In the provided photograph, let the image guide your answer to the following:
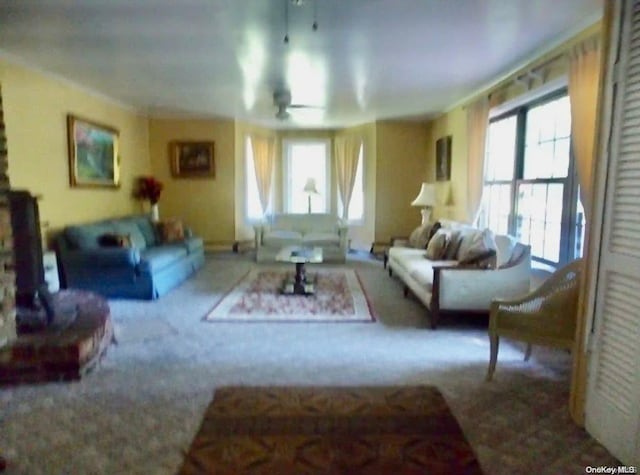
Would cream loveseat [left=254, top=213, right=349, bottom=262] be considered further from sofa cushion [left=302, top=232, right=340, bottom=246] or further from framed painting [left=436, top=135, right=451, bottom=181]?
framed painting [left=436, top=135, right=451, bottom=181]

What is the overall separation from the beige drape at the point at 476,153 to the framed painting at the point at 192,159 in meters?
4.60

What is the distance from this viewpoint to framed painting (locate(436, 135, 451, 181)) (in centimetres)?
668

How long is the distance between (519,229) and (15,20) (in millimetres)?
4975

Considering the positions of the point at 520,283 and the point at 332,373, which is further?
the point at 520,283

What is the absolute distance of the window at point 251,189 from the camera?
27.6 ft

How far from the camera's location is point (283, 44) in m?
3.61

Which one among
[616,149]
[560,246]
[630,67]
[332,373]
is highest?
[630,67]

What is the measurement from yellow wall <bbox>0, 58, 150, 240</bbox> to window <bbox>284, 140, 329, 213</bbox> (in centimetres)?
345

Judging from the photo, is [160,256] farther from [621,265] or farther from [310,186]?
[621,265]

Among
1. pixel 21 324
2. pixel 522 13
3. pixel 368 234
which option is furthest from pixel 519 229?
pixel 21 324

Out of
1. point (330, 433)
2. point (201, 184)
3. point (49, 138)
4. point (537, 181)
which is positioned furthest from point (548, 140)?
point (201, 184)

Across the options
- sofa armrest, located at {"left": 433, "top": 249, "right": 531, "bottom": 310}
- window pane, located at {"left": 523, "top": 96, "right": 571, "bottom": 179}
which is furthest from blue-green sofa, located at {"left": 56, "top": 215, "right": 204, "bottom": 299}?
window pane, located at {"left": 523, "top": 96, "right": 571, "bottom": 179}

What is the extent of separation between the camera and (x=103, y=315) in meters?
3.28

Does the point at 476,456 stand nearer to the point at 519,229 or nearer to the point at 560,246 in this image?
the point at 560,246
